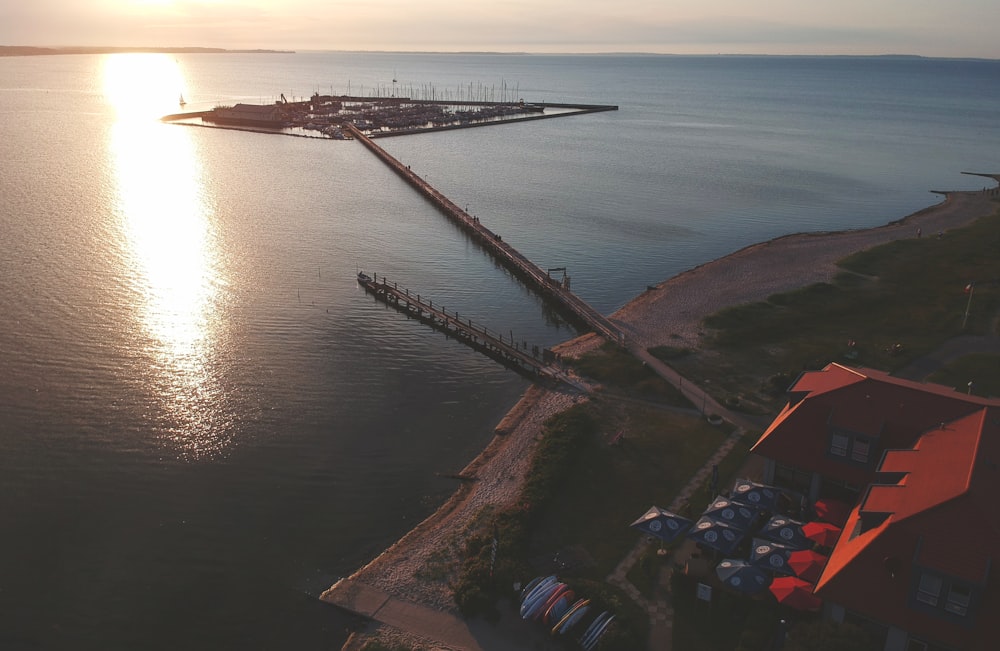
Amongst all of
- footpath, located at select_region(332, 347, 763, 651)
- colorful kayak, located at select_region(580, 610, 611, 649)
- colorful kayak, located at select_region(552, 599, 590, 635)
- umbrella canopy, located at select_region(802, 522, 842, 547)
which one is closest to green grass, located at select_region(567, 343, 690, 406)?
umbrella canopy, located at select_region(802, 522, 842, 547)

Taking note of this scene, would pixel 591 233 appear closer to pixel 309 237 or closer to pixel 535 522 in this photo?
pixel 309 237

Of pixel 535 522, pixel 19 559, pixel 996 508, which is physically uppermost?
pixel 996 508

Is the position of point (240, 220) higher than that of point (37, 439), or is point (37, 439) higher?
point (240, 220)

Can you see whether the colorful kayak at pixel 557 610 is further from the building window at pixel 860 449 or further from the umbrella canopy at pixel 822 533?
the building window at pixel 860 449

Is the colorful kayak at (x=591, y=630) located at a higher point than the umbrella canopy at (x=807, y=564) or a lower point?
lower

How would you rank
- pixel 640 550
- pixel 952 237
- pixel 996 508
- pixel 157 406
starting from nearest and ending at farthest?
1. pixel 996 508
2. pixel 640 550
3. pixel 157 406
4. pixel 952 237

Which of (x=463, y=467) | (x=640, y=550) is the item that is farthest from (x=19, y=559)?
(x=640, y=550)

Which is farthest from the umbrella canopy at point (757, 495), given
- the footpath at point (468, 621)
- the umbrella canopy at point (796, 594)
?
the umbrella canopy at point (796, 594)
